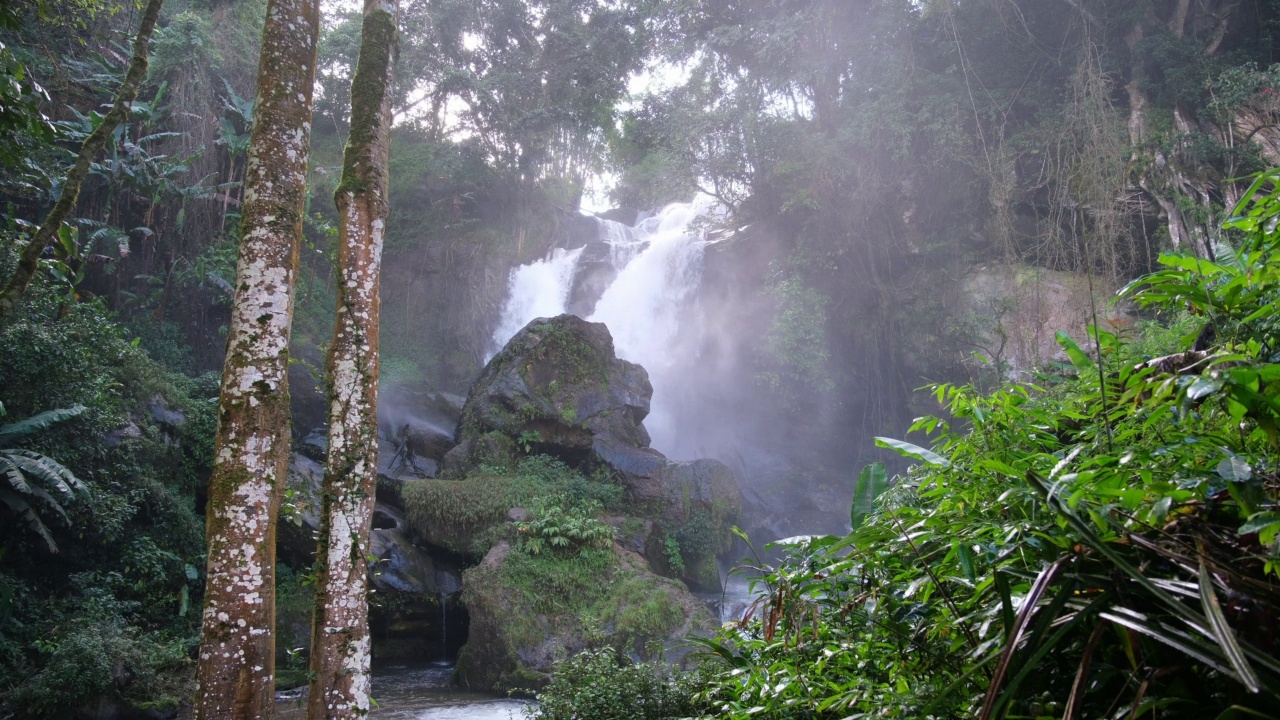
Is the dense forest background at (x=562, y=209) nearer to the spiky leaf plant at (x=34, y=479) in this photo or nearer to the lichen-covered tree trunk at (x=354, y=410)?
the spiky leaf plant at (x=34, y=479)

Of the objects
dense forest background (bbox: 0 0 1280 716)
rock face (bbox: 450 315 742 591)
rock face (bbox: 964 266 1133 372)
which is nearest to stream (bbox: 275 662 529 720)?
dense forest background (bbox: 0 0 1280 716)

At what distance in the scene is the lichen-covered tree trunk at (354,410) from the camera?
370 centimetres

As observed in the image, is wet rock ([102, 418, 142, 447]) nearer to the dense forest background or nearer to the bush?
the dense forest background

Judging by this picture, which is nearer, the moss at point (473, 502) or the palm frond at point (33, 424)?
the palm frond at point (33, 424)

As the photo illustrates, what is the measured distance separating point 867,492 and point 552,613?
29.6ft

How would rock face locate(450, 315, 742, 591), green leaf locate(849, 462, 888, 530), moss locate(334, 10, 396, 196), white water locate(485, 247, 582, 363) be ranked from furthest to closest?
white water locate(485, 247, 582, 363) < rock face locate(450, 315, 742, 591) < moss locate(334, 10, 396, 196) < green leaf locate(849, 462, 888, 530)

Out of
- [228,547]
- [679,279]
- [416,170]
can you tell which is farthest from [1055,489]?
[416,170]

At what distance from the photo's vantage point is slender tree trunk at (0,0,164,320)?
3283 millimetres

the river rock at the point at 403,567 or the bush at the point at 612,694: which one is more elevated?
the river rock at the point at 403,567

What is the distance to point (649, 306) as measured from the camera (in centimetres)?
2169

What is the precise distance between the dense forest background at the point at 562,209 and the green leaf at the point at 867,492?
4.54 m

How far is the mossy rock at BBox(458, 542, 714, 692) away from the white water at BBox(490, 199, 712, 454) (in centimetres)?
1051

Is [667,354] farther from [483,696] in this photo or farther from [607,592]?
[483,696]

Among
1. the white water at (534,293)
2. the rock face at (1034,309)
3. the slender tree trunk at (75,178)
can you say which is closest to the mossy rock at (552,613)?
the slender tree trunk at (75,178)
